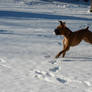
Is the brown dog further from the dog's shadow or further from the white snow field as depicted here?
the white snow field

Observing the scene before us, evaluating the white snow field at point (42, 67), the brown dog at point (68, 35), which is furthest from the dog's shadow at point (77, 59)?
the brown dog at point (68, 35)

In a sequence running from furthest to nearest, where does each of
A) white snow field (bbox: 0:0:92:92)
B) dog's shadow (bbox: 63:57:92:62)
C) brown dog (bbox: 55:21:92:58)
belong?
brown dog (bbox: 55:21:92:58) → dog's shadow (bbox: 63:57:92:62) → white snow field (bbox: 0:0:92:92)

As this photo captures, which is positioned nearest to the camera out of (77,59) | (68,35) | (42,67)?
(42,67)

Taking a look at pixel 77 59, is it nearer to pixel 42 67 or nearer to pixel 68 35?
pixel 68 35

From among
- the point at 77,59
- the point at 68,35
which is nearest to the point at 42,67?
the point at 77,59

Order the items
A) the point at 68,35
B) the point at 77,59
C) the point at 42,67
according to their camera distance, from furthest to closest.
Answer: the point at 68,35 < the point at 77,59 < the point at 42,67

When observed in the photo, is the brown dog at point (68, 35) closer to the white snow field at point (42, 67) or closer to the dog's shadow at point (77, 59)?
the dog's shadow at point (77, 59)

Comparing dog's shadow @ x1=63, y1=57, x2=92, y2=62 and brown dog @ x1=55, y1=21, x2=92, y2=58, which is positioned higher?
brown dog @ x1=55, y1=21, x2=92, y2=58

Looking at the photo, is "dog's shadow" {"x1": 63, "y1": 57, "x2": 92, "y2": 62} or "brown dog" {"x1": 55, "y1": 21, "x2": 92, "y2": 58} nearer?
"dog's shadow" {"x1": 63, "y1": 57, "x2": 92, "y2": 62}

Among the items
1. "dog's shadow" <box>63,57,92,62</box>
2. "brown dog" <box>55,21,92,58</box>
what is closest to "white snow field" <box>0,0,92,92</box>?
"dog's shadow" <box>63,57,92,62</box>

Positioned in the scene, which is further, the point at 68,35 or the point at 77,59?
the point at 68,35

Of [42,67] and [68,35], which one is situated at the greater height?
[68,35]

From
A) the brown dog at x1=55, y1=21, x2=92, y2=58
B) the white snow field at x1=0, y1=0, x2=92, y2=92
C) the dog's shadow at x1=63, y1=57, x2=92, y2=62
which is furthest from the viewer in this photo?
the brown dog at x1=55, y1=21, x2=92, y2=58

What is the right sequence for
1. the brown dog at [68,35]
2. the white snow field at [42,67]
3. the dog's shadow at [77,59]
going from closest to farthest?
1. the white snow field at [42,67]
2. the dog's shadow at [77,59]
3. the brown dog at [68,35]
